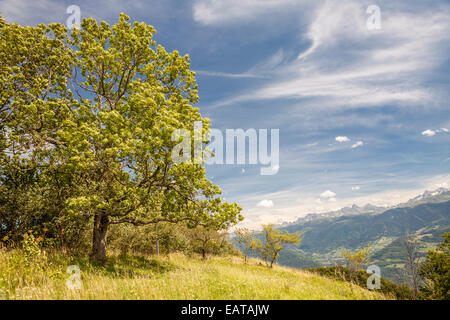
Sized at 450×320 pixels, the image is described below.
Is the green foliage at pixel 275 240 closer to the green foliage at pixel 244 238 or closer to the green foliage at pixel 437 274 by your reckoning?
the green foliage at pixel 244 238

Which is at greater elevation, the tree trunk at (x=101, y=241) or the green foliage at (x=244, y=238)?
the tree trunk at (x=101, y=241)

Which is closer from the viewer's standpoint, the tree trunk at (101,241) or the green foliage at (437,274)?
the tree trunk at (101,241)

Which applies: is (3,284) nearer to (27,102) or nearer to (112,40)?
(27,102)

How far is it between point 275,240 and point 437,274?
2585cm

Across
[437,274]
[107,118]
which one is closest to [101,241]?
[107,118]

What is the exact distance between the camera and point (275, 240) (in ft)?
156

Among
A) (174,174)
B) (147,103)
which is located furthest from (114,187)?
(147,103)

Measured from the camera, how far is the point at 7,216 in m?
18.7

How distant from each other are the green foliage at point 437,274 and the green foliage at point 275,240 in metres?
19.7

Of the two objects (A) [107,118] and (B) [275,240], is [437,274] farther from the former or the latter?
(A) [107,118]

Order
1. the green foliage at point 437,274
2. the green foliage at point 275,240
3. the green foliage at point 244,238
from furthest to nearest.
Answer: the green foliage at point 244,238
the green foliage at point 275,240
the green foliage at point 437,274

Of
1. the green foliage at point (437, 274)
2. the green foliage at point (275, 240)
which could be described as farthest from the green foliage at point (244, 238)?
the green foliage at point (437, 274)

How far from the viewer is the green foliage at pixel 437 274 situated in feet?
82.1

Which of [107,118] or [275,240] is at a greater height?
[107,118]
